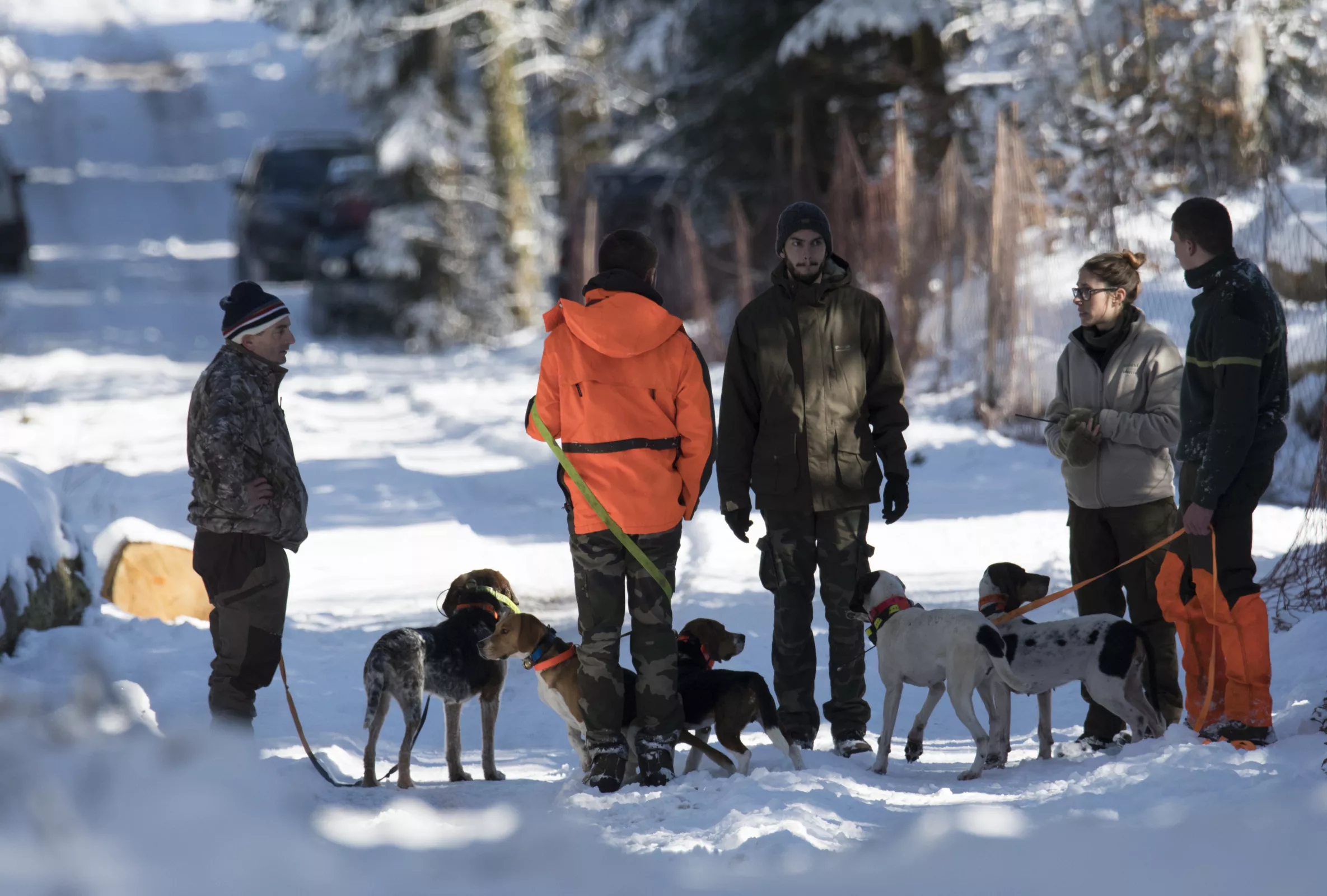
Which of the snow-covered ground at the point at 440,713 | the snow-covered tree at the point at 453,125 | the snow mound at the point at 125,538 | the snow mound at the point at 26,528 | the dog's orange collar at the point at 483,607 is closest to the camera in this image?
the snow-covered ground at the point at 440,713

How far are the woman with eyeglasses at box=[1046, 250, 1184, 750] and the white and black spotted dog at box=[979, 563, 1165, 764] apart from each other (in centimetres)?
14

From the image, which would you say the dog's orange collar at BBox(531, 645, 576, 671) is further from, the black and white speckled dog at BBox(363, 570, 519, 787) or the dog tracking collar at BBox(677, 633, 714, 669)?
the dog tracking collar at BBox(677, 633, 714, 669)

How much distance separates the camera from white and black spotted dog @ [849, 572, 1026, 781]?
193 inches

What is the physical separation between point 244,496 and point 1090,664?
310 cm

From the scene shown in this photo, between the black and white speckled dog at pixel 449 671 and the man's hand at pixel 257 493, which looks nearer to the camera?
the man's hand at pixel 257 493

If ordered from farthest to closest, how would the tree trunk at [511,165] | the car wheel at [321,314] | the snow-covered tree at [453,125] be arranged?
1. the car wheel at [321,314]
2. the tree trunk at [511,165]
3. the snow-covered tree at [453,125]

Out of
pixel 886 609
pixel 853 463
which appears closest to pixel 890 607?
pixel 886 609

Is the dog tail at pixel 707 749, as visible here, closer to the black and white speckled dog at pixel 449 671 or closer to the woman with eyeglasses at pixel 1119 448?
the black and white speckled dog at pixel 449 671

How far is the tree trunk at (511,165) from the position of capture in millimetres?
20750

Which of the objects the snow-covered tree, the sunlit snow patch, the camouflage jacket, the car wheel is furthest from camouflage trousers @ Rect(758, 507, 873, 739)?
the car wheel

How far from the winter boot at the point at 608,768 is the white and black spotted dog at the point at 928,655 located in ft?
3.10

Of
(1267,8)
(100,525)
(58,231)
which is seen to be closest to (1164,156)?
(1267,8)

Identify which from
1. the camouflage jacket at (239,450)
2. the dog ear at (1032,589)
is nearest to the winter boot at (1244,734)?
the dog ear at (1032,589)

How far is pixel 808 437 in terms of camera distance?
5.23 metres
